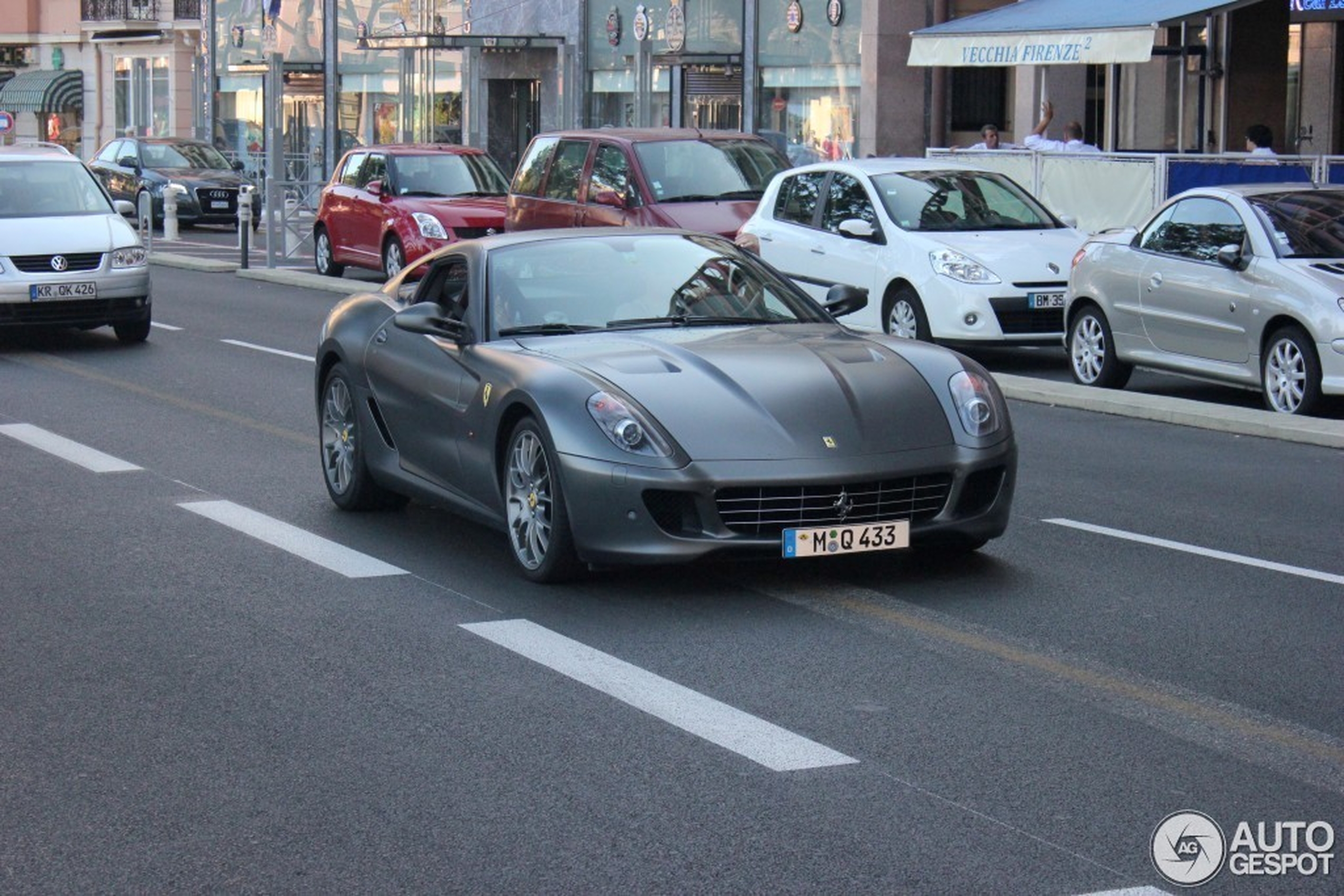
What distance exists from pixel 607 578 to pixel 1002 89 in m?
25.9

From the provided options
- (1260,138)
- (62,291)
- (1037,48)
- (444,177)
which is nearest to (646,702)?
(62,291)

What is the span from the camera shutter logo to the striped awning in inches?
2663

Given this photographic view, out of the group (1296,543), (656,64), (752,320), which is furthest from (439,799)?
(656,64)

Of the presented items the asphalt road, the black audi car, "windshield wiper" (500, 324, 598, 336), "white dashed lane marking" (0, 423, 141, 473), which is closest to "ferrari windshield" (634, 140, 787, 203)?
"white dashed lane marking" (0, 423, 141, 473)

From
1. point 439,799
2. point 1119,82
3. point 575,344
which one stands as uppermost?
point 1119,82

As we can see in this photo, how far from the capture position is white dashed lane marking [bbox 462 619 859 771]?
5.86m

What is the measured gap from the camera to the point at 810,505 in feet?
25.5

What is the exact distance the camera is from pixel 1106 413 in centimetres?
1430

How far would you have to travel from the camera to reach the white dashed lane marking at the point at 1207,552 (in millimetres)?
8414

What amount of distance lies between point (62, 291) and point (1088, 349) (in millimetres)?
8481

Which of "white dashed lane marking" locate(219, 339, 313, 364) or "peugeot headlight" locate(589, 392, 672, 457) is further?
"white dashed lane marking" locate(219, 339, 313, 364)

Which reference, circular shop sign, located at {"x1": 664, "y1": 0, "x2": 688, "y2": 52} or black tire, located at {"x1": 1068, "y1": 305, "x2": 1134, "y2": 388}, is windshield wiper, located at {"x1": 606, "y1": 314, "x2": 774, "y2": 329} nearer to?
black tire, located at {"x1": 1068, "y1": 305, "x2": 1134, "y2": 388}

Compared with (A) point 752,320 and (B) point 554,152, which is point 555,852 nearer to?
(A) point 752,320

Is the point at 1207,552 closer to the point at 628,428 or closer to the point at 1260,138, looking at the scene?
the point at 628,428
